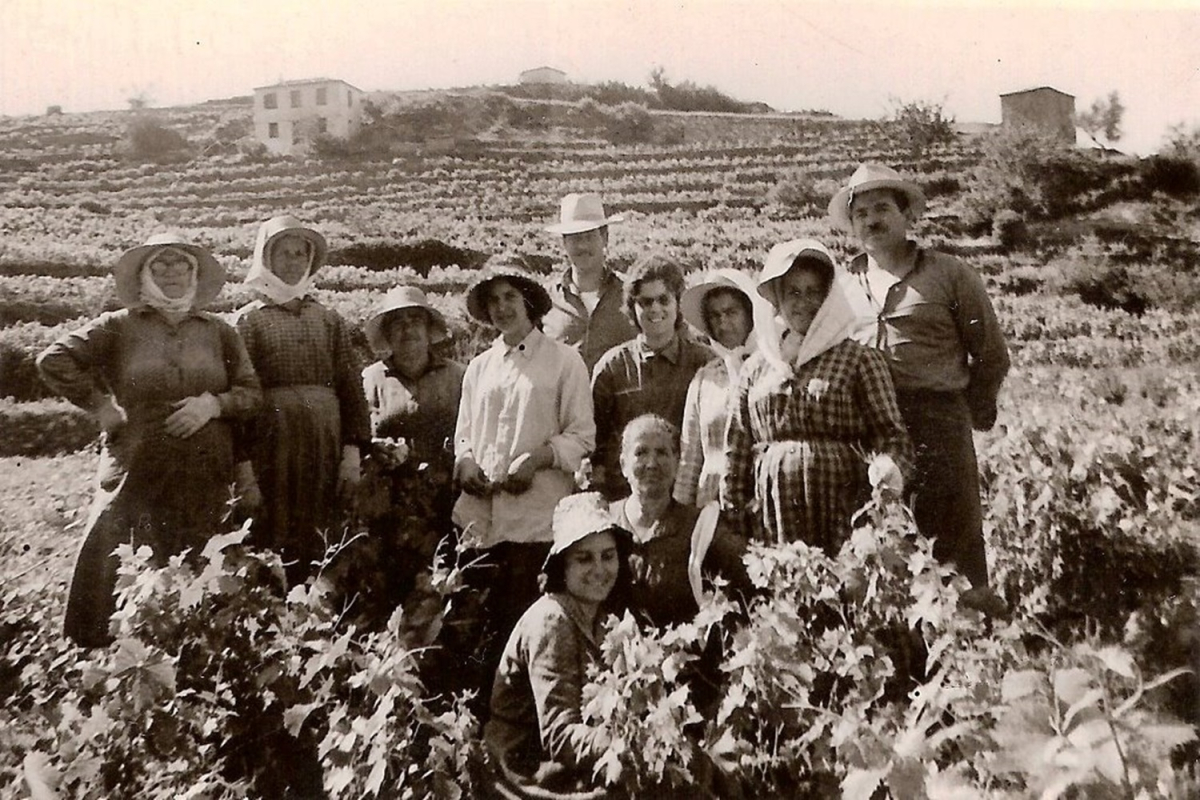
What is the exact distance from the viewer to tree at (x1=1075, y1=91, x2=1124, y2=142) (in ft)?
10.4

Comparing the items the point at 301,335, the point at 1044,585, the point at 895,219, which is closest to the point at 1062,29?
the point at 895,219

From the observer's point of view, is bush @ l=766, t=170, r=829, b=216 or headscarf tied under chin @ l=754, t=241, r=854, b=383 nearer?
headscarf tied under chin @ l=754, t=241, r=854, b=383

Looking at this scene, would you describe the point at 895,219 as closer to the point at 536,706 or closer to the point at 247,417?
the point at 536,706

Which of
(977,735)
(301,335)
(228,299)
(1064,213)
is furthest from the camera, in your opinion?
(228,299)

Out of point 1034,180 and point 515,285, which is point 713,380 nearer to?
point 515,285

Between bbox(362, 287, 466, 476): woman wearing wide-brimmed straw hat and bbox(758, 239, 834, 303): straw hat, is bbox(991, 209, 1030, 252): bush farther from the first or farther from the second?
bbox(362, 287, 466, 476): woman wearing wide-brimmed straw hat

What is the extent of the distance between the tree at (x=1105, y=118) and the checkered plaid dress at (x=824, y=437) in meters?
1.62

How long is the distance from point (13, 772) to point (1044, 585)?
3.34m

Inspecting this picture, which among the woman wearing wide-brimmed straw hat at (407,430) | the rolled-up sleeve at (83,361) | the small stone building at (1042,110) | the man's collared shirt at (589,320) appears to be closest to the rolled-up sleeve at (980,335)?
the small stone building at (1042,110)

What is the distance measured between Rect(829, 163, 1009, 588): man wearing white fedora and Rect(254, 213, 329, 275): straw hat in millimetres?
1805

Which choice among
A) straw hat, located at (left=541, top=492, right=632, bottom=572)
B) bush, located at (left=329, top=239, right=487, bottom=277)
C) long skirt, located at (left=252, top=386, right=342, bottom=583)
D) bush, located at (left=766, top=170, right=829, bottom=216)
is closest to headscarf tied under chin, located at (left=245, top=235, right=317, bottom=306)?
long skirt, located at (left=252, top=386, right=342, bottom=583)

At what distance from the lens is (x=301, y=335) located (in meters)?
2.96

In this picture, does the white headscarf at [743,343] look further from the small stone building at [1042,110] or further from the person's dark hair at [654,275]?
the small stone building at [1042,110]

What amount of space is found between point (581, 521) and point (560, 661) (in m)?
0.38
